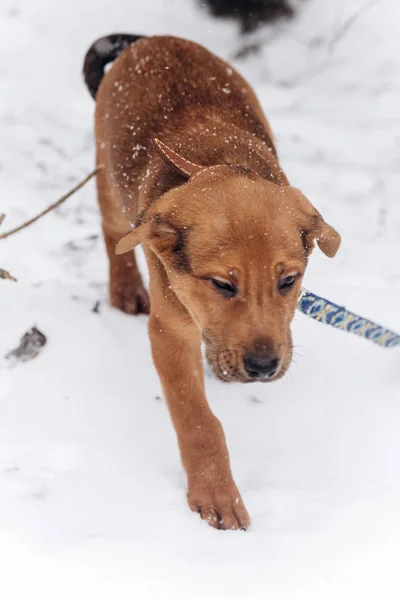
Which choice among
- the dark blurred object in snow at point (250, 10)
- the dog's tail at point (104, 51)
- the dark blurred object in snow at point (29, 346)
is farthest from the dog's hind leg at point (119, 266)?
the dark blurred object in snow at point (250, 10)

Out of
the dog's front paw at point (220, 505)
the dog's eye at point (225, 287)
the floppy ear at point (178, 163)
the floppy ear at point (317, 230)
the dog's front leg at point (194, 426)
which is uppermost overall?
the floppy ear at point (178, 163)

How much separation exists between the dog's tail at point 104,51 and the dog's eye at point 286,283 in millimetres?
2575

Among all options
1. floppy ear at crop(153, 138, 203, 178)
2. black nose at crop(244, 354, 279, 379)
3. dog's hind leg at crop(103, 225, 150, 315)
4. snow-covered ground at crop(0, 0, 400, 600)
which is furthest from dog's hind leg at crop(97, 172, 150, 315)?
black nose at crop(244, 354, 279, 379)

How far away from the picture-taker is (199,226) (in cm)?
299

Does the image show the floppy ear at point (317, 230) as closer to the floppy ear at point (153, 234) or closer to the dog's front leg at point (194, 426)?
the floppy ear at point (153, 234)

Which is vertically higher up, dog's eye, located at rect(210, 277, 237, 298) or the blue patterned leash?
dog's eye, located at rect(210, 277, 237, 298)

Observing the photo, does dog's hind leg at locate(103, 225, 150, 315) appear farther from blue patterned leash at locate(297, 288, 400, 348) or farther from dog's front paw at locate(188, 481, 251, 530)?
dog's front paw at locate(188, 481, 251, 530)

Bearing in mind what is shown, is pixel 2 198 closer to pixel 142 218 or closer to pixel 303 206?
pixel 142 218

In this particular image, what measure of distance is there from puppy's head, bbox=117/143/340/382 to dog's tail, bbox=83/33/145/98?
81.5 inches

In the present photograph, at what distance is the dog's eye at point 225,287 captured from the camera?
2895mm

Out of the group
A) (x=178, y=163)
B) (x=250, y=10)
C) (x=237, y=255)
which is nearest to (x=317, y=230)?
(x=237, y=255)

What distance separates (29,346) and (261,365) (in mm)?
1847

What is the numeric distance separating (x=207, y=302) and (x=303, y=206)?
58 cm

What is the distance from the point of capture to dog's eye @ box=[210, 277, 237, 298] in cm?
289
